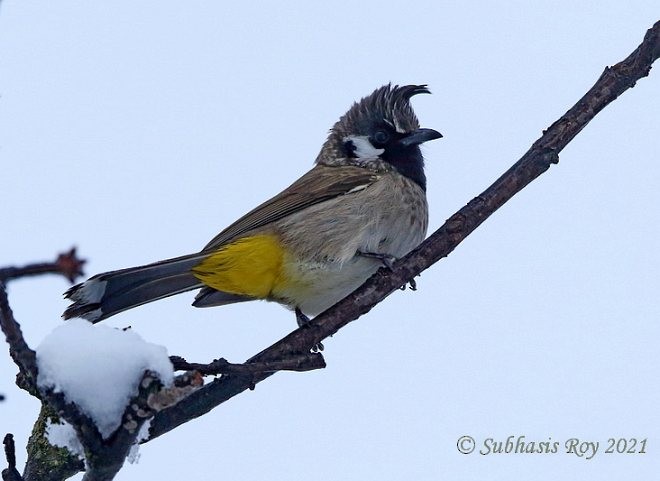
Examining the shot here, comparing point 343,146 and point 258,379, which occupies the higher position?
point 343,146

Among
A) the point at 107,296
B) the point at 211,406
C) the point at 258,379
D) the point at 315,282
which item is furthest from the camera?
the point at 315,282

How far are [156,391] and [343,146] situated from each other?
3681 mm

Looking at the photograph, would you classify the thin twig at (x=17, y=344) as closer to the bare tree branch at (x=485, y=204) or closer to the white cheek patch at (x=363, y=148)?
the bare tree branch at (x=485, y=204)

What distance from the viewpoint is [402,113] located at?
5.44m

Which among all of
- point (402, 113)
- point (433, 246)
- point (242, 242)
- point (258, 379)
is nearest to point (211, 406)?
point (258, 379)

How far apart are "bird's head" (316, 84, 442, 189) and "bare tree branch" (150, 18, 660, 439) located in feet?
5.47

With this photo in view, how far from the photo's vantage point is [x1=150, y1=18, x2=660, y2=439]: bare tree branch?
338 cm

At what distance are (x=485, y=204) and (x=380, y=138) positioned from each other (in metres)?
2.05

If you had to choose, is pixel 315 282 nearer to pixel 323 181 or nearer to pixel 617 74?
pixel 323 181

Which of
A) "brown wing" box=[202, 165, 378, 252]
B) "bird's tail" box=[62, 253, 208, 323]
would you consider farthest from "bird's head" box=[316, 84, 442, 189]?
"bird's tail" box=[62, 253, 208, 323]

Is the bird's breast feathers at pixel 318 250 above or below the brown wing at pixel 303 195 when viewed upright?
below

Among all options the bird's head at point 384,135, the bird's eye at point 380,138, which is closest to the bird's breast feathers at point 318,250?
the bird's head at point 384,135

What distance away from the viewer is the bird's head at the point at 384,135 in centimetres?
526

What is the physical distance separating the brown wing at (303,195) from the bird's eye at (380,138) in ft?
1.03
